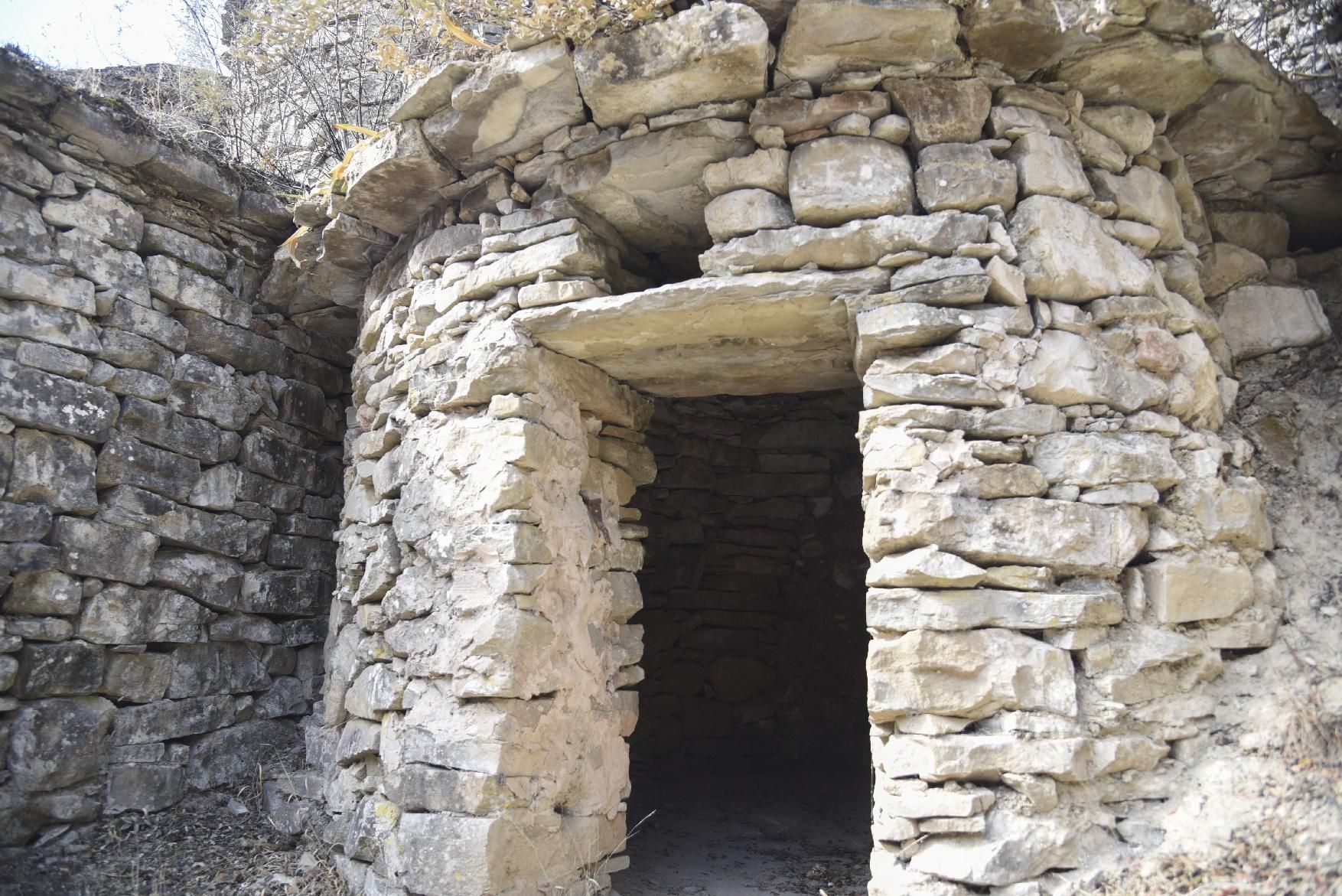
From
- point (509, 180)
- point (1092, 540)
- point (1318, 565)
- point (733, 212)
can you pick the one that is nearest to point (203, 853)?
point (509, 180)

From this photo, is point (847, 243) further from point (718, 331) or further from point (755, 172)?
point (718, 331)

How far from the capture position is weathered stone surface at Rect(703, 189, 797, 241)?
3.07 m

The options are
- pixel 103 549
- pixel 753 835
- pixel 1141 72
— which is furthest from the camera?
pixel 753 835

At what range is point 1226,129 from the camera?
3387mm

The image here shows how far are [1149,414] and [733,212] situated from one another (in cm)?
138

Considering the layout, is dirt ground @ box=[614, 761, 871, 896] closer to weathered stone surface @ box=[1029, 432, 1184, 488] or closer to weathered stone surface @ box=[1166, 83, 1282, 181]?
weathered stone surface @ box=[1029, 432, 1184, 488]

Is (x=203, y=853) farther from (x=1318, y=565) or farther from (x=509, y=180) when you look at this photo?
(x=1318, y=565)

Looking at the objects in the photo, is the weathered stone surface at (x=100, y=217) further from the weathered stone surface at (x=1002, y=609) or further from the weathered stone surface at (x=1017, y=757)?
the weathered stone surface at (x=1017, y=757)

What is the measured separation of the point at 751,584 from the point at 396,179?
3246mm

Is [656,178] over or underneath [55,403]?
over

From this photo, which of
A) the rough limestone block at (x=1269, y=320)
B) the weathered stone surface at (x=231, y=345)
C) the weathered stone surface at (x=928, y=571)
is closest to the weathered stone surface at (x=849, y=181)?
the weathered stone surface at (x=928, y=571)

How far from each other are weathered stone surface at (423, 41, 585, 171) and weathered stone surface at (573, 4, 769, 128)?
9cm

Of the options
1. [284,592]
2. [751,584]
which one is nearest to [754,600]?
[751,584]

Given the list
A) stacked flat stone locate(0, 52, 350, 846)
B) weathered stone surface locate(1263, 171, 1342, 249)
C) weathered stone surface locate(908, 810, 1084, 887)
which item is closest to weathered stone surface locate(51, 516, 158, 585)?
stacked flat stone locate(0, 52, 350, 846)
